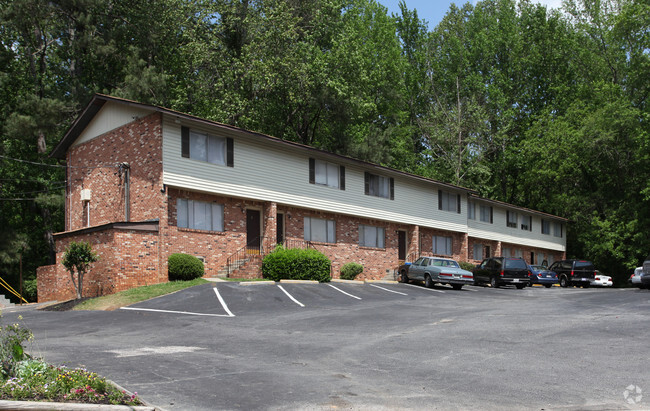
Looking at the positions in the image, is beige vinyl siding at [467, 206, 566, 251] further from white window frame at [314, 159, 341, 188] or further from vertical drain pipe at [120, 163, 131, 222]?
vertical drain pipe at [120, 163, 131, 222]

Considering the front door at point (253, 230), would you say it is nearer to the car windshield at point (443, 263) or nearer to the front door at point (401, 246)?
the car windshield at point (443, 263)

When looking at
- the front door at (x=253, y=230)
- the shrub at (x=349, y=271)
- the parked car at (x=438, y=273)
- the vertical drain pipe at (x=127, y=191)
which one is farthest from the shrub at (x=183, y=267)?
the parked car at (x=438, y=273)

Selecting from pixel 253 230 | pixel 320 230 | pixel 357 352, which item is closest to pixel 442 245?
pixel 320 230

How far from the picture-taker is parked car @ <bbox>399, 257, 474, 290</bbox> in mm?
29469

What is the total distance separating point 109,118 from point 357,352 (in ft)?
68.8

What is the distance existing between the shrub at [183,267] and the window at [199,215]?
162 centimetres

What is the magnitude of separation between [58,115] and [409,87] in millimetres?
34107

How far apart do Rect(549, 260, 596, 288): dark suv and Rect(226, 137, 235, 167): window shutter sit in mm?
22703

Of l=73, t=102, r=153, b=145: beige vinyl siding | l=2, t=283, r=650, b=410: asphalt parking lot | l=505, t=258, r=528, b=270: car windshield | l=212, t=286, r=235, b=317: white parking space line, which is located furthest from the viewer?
l=505, t=258, r=528, b=270: car windshield

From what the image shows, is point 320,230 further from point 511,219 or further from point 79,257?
point 511,219

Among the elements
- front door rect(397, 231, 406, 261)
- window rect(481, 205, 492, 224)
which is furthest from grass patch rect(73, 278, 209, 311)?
window rect(481, 205, 492, 224)

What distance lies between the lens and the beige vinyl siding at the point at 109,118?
26.9m

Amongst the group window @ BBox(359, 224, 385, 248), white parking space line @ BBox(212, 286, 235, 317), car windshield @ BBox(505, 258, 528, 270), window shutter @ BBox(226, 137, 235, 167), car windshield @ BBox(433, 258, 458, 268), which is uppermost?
window shutter @ BBox(226, 137, 235, 167)

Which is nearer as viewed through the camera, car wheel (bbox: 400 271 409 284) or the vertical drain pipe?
the vertical drain pipe
